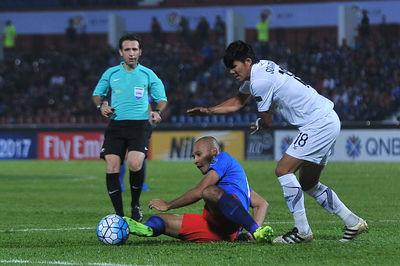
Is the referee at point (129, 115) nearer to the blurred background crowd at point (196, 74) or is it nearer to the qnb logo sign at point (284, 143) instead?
the qnb logo sign at point (284, 143)

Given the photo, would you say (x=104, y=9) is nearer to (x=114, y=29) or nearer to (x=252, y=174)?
(x=114, y=29)

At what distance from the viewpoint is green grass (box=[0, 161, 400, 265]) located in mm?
7508

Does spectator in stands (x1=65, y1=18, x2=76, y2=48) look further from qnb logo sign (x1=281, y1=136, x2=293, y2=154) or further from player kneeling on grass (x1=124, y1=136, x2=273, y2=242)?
player kneeling on grass (x1=124, y1=136, x2=273, y2=242)

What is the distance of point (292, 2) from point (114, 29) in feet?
27.9

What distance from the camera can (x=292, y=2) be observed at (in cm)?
4200

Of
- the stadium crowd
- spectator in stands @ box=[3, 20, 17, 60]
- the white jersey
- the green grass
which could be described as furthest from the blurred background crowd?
the white jersey

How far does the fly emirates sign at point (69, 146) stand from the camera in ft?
104

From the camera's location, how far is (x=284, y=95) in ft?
28.0

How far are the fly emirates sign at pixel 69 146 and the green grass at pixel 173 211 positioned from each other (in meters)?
7.83

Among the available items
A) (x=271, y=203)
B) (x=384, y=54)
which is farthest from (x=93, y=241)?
(x=384, y=54)

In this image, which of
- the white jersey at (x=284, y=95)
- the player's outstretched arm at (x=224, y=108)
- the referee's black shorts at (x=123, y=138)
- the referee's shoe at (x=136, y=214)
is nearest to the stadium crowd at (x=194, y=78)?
the referee's black shorts at (x=123, y=138)

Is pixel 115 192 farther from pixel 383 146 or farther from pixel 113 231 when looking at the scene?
pixel 383 146

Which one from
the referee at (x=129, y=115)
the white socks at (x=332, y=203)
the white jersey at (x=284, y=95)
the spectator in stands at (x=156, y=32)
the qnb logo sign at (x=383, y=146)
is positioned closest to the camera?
the white jersey at (x=284, y=95)

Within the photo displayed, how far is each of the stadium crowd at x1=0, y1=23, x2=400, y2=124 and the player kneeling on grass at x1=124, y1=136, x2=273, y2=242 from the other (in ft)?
75.5
